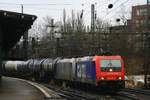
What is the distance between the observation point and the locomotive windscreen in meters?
31.9

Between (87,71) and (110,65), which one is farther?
(87,71)

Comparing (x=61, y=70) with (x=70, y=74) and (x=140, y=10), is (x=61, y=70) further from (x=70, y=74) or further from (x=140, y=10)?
(x=140, y=10)

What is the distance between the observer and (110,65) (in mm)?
32156

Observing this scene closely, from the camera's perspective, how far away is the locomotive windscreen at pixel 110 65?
31.9 metres

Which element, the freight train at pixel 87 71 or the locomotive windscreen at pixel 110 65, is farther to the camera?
the locomotive windscreen at pixel 110 65

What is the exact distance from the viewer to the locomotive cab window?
105 feet

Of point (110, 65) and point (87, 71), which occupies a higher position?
point (110, 65)

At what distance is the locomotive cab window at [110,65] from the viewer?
31.9 metres

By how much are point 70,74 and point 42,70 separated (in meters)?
16.1

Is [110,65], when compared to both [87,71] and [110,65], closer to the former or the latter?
[110,65]

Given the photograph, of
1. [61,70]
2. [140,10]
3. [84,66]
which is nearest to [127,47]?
[61,70]

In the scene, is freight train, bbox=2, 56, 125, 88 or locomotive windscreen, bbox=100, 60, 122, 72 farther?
locomotive windscreen, bbox=100, 60, 122, 72

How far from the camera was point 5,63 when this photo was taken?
79875 mm

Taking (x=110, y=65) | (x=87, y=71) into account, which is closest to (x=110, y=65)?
(x=110, y=65)
